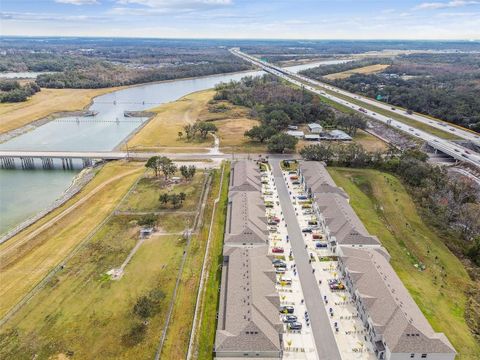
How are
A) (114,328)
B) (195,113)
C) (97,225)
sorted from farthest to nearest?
(195,113)
(97,225)
(114,328)

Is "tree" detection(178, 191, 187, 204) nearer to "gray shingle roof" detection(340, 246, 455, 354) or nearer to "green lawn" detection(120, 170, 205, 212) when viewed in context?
"green lawn" detection(120, 170, 205, 212)

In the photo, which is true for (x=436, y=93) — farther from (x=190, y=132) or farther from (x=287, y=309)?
(x=287, y=309)

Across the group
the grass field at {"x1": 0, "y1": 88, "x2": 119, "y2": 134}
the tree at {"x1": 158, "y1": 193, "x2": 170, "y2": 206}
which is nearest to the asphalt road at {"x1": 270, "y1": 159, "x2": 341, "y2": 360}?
the tree at {"x1": 158, "y1": 193, "x2": 170, "y2": 206}

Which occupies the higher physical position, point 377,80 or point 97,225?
point 377,80

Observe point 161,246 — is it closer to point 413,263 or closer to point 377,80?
point 413,263

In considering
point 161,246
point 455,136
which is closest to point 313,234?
point 161,246

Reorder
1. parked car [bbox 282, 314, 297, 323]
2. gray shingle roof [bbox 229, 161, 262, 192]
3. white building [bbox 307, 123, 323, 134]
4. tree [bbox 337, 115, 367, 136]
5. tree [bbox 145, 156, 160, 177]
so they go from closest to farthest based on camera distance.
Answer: parked car [bbox 282, 314, 297, 323]
gray shingle roof [bbox 229, 161, 262, 192]
tree [bbox 145, 156, 160, 177]
tree [bbox 337, 115, 367, 136]
white building [bbox 307, 123, 323, 134]
